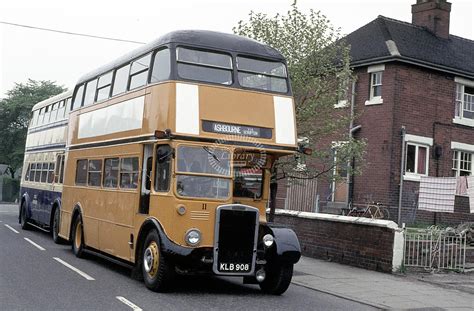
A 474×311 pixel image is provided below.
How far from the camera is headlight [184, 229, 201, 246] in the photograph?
31.3 ft

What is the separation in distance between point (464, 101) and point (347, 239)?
41.3ft

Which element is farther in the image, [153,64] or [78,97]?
[78,97]

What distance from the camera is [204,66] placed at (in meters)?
10.4

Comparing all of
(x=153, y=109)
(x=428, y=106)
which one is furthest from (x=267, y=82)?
(x=428, y=106)

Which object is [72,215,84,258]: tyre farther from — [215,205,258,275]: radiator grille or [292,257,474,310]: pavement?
[215,205,258,275]: radiator grille

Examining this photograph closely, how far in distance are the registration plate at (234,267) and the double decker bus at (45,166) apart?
8684 millimetres

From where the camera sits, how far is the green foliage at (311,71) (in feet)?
46.1

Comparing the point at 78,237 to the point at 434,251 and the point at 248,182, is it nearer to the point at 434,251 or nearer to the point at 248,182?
the point at 248,182

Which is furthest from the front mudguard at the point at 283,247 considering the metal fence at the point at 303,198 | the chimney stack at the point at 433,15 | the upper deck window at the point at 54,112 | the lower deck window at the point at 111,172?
the chimney stack at the point at 433,15

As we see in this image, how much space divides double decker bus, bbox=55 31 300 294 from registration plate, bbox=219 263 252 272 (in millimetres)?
16

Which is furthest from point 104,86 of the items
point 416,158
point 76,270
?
point 416,158

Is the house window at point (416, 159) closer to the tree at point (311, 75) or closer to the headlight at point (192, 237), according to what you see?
the tree at point (311, 75)

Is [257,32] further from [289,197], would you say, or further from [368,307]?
[289,197]

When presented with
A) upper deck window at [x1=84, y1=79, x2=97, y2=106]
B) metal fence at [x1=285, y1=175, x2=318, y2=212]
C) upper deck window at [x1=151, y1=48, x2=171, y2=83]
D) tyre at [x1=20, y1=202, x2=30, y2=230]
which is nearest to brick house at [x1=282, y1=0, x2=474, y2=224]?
metal fence at [x1=285, y1=175, x2=318, y2=212]
